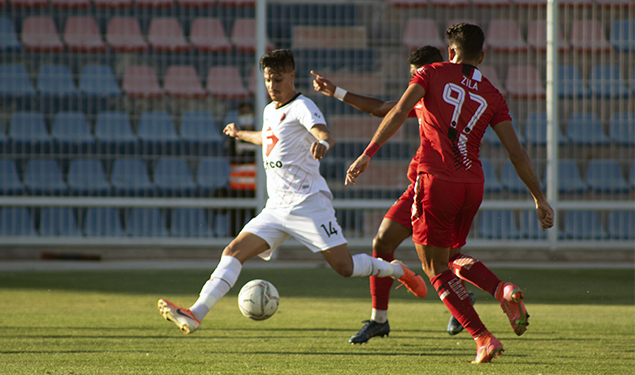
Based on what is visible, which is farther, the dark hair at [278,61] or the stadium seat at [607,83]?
the stadium seat at [607,83]

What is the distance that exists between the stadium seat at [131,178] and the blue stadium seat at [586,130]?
630cm

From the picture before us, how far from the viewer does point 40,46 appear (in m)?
10.6

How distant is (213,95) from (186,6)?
4.51ft

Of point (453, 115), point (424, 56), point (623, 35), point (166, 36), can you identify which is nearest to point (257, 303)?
point (453, 115)

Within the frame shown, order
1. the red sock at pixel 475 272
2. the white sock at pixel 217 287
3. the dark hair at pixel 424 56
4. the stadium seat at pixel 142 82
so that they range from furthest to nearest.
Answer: the stadium seat at pixel 142 82, the dark hair at pixel 424 56, the red sock at pixel 475 272, the white sock at pixel 217 287

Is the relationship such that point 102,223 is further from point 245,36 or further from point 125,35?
point 245,36

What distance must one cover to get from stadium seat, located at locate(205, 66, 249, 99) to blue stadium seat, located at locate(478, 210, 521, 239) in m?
3.95

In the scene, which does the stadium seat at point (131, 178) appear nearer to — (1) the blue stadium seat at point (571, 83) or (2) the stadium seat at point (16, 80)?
(2) the stadium seat at point (16, 80)

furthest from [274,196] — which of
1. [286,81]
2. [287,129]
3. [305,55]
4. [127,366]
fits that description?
[305,55]

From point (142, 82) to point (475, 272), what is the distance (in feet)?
25.9

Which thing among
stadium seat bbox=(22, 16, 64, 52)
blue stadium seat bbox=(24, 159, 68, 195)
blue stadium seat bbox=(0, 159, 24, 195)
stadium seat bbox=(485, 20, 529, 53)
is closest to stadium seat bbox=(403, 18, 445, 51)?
stadium seat bbox=(485, 20, 529, 53)

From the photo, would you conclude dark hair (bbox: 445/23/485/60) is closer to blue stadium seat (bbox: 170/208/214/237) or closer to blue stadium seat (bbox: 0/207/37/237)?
blue stadium seat (bbox: 170/208/214/237)

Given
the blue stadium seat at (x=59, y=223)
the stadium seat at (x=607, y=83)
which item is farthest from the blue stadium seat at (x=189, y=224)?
the stadium seat at (x=607, y=83)

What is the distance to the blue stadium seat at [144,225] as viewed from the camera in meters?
10.3
